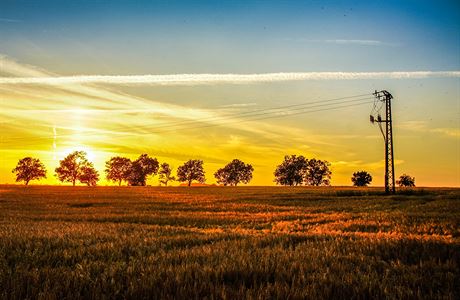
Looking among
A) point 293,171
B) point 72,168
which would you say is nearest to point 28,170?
point 72,168

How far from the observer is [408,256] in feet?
24.1

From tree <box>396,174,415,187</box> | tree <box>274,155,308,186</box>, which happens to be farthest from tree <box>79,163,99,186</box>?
→ tree <box>396,174,415,187</box>

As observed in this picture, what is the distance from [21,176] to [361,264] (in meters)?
186

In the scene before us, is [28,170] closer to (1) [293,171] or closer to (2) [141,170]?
(2) [141,170]

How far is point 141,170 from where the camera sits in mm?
178000

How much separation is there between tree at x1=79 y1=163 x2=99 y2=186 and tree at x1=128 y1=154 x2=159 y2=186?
1652cm

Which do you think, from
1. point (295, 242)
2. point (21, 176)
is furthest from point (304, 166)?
point (295, 242)

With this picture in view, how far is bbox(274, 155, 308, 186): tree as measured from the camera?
176625 mm

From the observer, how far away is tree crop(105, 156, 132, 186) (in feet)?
589

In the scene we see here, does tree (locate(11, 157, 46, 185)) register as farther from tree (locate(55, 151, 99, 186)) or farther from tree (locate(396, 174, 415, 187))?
tree (locate(396, 174, 415, 187))

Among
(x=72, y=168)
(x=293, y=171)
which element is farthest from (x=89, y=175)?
(x=293, y=171)

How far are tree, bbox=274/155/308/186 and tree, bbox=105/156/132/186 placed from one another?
7814cm

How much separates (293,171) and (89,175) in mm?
100308

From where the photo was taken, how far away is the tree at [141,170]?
582ft
